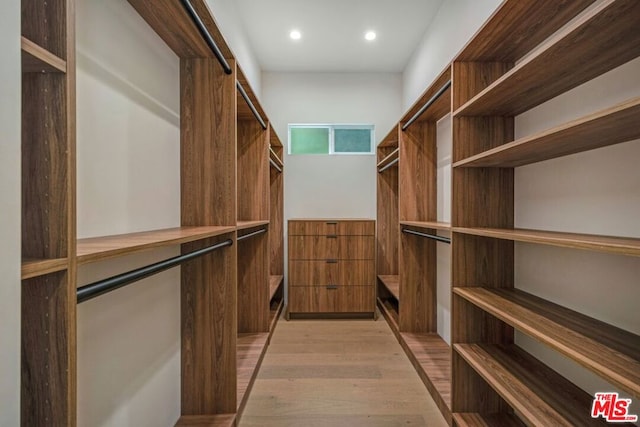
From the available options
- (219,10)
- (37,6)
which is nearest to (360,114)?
(219,10)


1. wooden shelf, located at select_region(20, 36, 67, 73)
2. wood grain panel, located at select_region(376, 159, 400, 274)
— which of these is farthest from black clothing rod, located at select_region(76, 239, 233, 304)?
wood grain panel, located at select_region(376, 159, 400, 274)

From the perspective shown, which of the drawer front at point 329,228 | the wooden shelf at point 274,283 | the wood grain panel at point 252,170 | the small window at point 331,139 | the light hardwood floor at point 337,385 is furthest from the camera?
the small window at point 331,139

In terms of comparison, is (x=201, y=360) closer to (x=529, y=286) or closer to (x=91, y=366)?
(x=91, y=366)

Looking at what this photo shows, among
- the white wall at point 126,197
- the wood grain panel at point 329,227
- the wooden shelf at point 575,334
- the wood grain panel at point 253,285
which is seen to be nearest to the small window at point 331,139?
the wood grain panel at point 329,227

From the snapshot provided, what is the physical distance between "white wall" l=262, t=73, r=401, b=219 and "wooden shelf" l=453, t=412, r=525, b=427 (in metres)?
2.62

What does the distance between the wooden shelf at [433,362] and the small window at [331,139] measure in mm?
2308

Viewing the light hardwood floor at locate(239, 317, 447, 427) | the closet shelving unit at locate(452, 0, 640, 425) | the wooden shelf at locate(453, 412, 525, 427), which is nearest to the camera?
the closet shelving unit at locate(452, 0, 640, 425)

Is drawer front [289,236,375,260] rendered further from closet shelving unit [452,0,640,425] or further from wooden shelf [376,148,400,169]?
closet shelving unit [452,0,640,425]

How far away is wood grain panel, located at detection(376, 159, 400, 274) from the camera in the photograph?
4.05m

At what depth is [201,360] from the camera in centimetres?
173

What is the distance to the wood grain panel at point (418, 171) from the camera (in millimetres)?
2893

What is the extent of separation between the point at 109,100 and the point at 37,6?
0.51m

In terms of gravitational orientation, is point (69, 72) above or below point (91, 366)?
above

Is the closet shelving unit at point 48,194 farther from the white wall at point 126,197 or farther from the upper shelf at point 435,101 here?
the upper shelf at point 435,101
